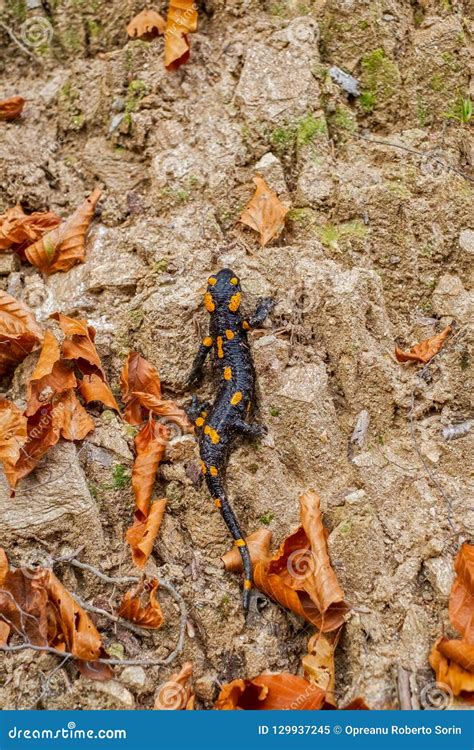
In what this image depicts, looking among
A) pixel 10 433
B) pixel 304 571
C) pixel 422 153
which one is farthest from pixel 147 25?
pixel 304 571

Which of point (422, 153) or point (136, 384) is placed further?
point (422, 153)

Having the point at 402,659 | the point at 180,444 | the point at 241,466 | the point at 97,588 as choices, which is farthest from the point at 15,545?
the point at 402,659

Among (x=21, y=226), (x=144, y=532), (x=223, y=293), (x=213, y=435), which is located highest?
(x=21, y=226)

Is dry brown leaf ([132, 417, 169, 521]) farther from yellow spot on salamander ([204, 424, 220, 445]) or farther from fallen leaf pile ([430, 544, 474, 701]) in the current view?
fallen leaf pile ([430, 544, 474, 701])

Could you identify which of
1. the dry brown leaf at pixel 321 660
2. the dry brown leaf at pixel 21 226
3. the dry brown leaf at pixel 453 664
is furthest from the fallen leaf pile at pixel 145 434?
the dry brown leaf at pixel 453 664

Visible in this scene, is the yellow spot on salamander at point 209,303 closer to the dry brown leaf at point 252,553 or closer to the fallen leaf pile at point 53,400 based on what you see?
the fallen leaf pile at point 53,400

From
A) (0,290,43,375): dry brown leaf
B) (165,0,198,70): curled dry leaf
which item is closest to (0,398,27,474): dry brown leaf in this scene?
(0,290,43,375): dry brown leaf

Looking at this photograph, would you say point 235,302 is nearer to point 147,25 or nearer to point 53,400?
point 53,400

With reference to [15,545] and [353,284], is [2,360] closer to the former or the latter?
[15,545]
